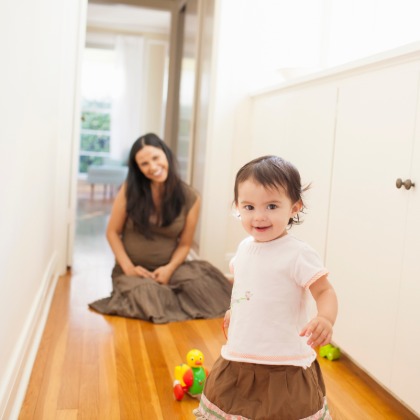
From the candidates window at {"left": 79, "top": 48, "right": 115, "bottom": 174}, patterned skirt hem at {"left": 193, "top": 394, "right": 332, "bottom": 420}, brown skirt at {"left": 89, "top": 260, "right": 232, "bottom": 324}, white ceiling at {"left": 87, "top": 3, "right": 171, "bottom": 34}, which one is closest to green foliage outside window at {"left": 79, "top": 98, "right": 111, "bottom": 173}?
window at {"left": 79, "top": 48, "right": 115, "bottom": 174}

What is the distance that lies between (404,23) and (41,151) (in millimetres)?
1547

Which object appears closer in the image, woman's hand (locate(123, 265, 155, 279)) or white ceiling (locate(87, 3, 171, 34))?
woman's hand (locate(123, 265, 155, 279))

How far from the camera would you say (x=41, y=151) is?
2137 millimetres

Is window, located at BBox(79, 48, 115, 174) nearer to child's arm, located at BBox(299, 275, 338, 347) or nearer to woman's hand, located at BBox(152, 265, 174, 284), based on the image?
woman's hand, located at BBox(152, 265, 174, 284)

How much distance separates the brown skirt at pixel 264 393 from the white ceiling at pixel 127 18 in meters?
6.53

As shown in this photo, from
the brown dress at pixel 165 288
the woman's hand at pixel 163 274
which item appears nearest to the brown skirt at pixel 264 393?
the brown dress at pixel 165 288

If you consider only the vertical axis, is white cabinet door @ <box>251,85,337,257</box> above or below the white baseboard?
above

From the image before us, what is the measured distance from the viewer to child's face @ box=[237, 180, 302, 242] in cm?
117

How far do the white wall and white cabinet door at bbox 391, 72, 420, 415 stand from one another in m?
1.04

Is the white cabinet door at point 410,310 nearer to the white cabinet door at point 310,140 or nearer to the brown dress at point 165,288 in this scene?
the white cabinet door at point 310,140

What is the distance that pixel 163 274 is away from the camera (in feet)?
8.75

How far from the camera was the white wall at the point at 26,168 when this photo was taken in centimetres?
132

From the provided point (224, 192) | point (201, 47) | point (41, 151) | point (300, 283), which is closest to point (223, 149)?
point (224, 192)

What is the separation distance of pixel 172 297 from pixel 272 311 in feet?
4.64
